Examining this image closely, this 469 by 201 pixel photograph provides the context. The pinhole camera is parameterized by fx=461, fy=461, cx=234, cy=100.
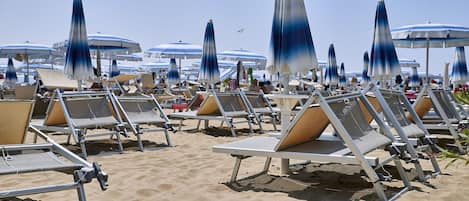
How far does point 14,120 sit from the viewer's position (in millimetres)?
3488

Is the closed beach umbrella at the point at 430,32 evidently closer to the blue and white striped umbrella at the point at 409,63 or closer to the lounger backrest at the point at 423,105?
the lounger backrest at the point at 423,105

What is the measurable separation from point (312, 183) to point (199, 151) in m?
2.09

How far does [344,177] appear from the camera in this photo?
13.3 ft

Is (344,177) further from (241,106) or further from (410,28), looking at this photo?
(410,28)

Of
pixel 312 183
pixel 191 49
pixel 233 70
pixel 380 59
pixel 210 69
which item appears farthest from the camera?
pixel 233 70

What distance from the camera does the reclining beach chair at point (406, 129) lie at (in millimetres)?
3846

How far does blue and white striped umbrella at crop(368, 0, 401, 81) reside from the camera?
23.6ft

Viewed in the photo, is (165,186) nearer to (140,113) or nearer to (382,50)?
(140,113)

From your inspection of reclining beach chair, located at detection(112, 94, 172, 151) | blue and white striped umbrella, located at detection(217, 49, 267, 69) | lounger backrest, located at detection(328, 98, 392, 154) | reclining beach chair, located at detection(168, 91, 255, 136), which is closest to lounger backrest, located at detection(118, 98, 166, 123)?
reclining beach chair, located at detection(112, 94, 172, 151)

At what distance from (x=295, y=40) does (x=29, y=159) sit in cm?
237

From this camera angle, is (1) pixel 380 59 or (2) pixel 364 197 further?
(1) pixel 380 59

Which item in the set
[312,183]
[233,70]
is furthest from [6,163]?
[233,70]

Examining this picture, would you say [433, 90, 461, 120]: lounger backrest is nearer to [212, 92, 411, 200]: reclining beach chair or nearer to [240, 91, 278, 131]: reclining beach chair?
[212, 92, 411, 200]: reclining beach chair

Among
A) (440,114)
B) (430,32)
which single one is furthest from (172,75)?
(440,114)
